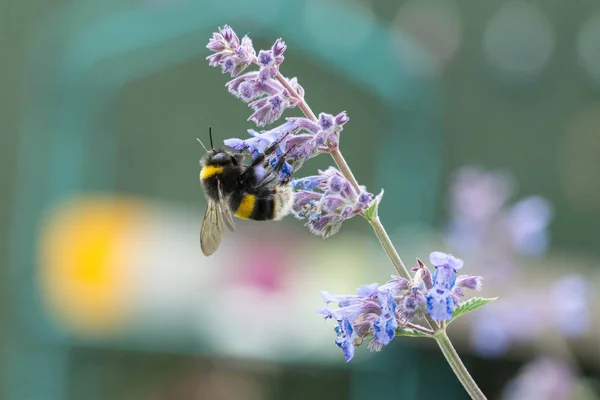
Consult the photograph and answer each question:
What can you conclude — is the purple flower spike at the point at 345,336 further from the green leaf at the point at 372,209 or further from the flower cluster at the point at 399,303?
the green leaf at the point at 372,209

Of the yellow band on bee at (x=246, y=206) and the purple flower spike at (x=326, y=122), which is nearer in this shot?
the purple flower spike at (x=326, y=122)

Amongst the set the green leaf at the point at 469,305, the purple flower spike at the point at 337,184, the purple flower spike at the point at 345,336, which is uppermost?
the purple flower spike at the point at 337,184

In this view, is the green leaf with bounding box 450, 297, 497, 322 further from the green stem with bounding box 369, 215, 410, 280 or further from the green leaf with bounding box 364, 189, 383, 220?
the green leaf with bounding box 364, 189, 383, 220

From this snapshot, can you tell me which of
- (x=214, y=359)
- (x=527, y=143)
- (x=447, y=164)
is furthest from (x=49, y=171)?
(x=527, y=143)

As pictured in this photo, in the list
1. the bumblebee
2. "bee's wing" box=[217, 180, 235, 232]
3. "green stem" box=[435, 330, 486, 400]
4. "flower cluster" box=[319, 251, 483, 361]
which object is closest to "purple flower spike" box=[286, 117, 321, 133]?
"flower cluster" box=[319, 251, 483, 361]

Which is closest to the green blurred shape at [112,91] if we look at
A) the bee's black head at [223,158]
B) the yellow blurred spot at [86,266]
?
the yellow blurred spot at [86,266]

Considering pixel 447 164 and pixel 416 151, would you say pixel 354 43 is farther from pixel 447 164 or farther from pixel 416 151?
pixel 447 164

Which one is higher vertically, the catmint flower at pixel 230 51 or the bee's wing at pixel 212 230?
the bee's wing at pixel 212 230
